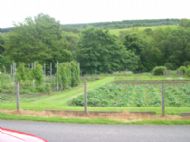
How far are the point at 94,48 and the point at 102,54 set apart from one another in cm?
207

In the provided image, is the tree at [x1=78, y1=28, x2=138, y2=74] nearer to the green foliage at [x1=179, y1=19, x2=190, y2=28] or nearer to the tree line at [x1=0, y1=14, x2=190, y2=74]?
the tree line at [x1=0, y1=14, x2=190, y2=74]

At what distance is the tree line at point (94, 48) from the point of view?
58500 millimetres

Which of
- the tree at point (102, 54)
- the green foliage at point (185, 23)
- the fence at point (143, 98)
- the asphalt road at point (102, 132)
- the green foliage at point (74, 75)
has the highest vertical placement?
the green foliage at point (185, 23)

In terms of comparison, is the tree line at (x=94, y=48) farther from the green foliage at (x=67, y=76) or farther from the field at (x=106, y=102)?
the field at (x=106, y=102)

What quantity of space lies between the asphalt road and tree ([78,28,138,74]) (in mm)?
60043

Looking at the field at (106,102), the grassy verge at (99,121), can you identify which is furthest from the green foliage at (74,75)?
the grassy verge at (99,121)

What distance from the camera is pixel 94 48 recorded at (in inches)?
2876

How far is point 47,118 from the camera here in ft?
40.3

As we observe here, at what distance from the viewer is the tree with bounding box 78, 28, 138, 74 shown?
236ft

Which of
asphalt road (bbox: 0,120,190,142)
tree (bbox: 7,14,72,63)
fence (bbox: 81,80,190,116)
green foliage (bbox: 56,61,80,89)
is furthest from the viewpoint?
tree (bbox: 7,14,72,63)

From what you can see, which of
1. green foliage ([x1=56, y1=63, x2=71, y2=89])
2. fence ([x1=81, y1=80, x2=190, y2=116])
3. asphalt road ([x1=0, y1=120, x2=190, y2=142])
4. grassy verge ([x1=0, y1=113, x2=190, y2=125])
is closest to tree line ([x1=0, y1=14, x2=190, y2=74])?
green foliage ([x1=56, y1=63, x2=71, y2=89])

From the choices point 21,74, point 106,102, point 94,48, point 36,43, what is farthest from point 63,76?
point 94,48

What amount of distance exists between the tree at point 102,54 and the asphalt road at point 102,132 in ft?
197

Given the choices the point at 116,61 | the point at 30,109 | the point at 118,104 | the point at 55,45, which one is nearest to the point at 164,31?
the point at 116,61
